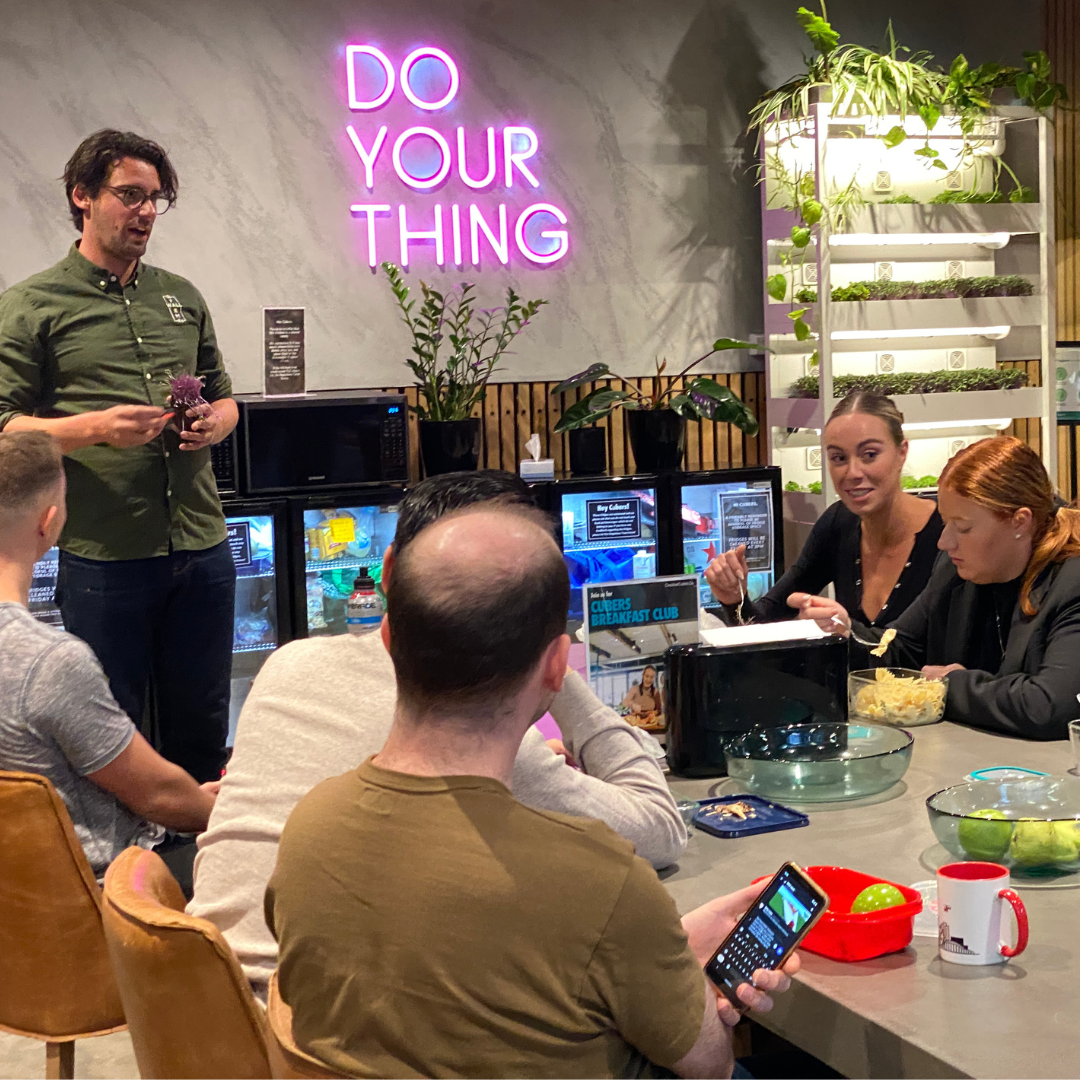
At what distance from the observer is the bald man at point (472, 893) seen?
3.98 feet

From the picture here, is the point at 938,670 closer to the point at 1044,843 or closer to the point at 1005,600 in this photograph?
the point at 1005,600

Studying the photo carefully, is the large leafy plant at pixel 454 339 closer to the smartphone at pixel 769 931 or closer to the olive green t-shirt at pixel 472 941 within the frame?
the smartphone at pixel 769 931

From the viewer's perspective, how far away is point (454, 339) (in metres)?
5.56

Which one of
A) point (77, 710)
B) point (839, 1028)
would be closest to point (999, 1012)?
point (839, 1028)

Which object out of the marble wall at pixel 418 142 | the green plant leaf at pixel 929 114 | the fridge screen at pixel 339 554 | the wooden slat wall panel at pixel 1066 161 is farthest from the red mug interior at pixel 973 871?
the wooden slat wall panel at pixel 1066 161

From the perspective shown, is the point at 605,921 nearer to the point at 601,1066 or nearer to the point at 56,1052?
the point at 601,1066

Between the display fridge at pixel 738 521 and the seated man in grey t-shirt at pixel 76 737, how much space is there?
3.62 meters

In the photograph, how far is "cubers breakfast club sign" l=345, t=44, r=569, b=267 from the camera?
5688 mm

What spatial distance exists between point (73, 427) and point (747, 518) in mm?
3345

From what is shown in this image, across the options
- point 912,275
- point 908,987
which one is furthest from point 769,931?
point 912,275

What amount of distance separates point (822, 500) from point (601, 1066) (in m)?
4.76

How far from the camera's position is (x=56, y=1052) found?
7.36ft

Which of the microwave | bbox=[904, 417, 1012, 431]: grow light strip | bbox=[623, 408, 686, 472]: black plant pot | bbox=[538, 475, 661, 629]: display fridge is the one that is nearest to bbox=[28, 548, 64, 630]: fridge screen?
the microwave

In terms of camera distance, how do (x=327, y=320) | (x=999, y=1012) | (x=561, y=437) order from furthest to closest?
1. (x=561, y=437)
2. (x=327, y=320)
3. (x=999, y=1012)
